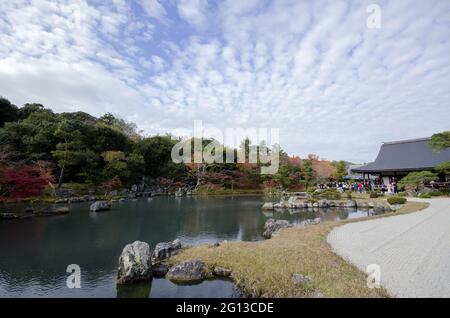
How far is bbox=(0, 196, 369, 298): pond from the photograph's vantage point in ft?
15.7

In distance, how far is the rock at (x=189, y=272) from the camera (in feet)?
16.7

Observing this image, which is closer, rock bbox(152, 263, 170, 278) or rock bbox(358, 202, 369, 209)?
rock bbox(152, 263, 170, 278)

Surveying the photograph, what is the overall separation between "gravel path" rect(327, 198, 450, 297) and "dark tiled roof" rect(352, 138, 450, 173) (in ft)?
43.9

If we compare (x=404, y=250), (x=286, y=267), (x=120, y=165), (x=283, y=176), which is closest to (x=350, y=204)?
(x=283, y=176)

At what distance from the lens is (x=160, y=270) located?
216 inches

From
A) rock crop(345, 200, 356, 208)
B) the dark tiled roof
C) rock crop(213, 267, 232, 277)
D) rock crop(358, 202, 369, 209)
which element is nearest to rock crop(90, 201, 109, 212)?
rock crop(213, 267, 232, 277)

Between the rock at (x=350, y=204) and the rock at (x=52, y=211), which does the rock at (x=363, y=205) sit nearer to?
the rock at (x=350, y=204)

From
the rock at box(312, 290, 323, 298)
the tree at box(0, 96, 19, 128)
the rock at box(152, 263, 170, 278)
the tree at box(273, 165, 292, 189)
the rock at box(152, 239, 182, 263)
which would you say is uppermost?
the tree at box(0, 96, 19, 128)

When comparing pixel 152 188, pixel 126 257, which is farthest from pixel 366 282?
pixel 152 188

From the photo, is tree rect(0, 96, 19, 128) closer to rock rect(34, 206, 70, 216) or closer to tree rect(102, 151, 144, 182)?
tree rect(102, 151, 144, 182)

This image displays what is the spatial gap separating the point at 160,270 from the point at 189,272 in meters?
0.70

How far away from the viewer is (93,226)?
10.7m

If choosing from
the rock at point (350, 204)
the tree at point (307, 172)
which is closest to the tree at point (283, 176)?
the tree at point (307, 172)

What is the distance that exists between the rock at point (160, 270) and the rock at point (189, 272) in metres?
0.18
